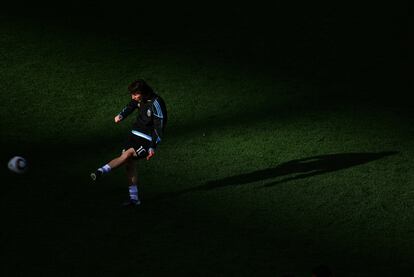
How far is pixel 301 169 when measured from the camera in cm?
1213

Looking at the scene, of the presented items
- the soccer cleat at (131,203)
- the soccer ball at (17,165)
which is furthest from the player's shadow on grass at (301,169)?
the soccer ball at (17,165)

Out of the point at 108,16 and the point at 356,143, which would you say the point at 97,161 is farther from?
the point at 108,16

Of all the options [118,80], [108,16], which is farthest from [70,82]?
[108,16]

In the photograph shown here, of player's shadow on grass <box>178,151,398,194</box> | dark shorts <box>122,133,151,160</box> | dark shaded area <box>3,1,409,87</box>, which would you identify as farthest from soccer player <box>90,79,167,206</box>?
dark shaded area <box>3,1,409,87</box>

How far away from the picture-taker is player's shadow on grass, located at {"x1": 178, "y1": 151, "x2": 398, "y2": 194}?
11.8 metres

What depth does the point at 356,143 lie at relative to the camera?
508 inches

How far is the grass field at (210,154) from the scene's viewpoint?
32.8ft

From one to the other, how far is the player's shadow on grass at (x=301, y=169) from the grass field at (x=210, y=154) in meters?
0.03

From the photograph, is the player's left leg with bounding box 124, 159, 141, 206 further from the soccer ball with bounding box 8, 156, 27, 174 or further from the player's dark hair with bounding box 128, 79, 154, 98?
the soccer ball with bounding box 8, 156, 27, 174

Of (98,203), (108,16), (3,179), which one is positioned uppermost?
(108,16)

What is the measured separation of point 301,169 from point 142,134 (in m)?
2.61

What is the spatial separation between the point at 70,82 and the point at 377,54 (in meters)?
5.90

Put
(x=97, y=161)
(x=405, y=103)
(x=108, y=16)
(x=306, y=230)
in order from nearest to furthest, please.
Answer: (x=306, y=230), (x=97, y=161), (x=405, y=103), (x=108, y=16)

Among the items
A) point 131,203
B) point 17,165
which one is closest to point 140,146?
point 131,203
